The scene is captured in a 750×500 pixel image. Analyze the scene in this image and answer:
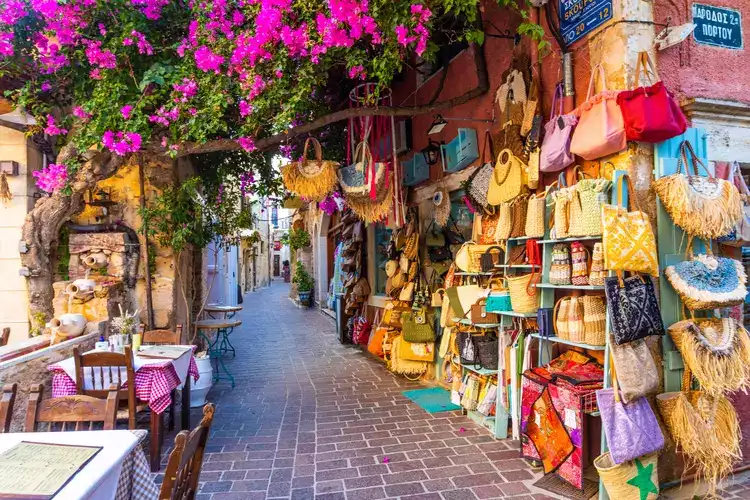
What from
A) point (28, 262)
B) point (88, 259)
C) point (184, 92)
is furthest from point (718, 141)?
point (28, 262)

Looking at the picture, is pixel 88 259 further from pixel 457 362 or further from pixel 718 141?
pixel 718 141

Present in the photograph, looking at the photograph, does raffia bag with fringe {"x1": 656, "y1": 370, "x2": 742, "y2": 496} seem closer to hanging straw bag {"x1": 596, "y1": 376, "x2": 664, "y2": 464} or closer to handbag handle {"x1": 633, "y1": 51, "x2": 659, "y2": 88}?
hanging straw bag {"x1": 596, "y1": 376, "x2": 664, "y2": 464}

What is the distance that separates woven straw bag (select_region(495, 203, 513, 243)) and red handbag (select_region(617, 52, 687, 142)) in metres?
1.24

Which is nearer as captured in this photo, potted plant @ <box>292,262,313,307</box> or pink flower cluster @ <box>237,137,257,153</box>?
pink flower cluster @ <box>237,137,257,153</box>

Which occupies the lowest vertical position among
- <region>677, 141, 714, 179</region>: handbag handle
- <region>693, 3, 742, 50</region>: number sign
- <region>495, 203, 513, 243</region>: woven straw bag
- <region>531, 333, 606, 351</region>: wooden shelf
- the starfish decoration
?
the starfish decoration

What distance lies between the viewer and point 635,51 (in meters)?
3.38

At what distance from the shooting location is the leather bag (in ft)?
9.97

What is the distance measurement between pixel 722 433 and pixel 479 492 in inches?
64.9

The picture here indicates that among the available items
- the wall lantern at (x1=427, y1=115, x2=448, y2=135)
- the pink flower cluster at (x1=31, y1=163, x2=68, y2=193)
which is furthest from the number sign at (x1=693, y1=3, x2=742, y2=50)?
the pink flower cluster at (x1=31, y1=163, x2=68, y2=193)

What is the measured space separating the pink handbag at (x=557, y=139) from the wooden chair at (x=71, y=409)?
3.39 m

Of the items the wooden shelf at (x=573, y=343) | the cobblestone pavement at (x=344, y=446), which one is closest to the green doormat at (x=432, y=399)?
the cobblestone pavement at (x=344, y=446)

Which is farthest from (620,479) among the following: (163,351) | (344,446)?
(163,351)

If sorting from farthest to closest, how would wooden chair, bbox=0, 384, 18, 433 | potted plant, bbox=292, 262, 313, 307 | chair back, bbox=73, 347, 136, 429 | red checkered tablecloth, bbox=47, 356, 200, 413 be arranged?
1. potted plant, bbox=292, 262, 313, 307
2. red checkered tablecloth, bbox=47, 356, 200, 413
3. chair back, bbox=73, 347, 136, 429
4. wooden chair, bbox=0, 384, 18, 433

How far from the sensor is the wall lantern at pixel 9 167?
546cm
